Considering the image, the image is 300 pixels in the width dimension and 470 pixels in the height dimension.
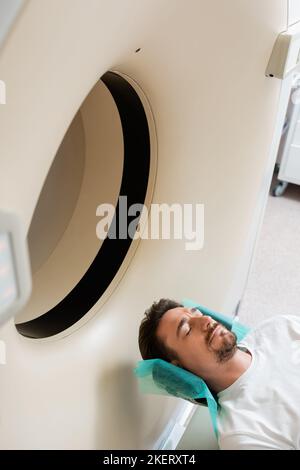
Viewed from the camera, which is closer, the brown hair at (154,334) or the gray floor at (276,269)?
the brown hair at (154,334)

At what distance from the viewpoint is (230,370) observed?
101 cm

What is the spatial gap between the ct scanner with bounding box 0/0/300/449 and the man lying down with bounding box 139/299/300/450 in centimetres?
8

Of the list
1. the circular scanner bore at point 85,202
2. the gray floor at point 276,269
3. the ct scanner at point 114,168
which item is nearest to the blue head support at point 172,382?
the ct scanner at point 114,168

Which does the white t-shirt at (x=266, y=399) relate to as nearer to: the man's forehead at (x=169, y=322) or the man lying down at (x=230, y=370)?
the man lying down at (x=230, y=370)

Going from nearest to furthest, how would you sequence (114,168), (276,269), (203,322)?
1. (114,168)
2. (203,322)
3. (276,269)

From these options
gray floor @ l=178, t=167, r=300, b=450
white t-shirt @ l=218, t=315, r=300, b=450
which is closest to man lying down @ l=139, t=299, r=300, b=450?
white t-shirt @ l=218, t=315, r=300, b=450

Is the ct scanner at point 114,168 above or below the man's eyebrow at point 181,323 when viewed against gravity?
above

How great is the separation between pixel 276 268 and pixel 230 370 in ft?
3.78

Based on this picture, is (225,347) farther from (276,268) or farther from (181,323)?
(276,268)

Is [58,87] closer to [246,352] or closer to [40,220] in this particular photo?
[40,220]

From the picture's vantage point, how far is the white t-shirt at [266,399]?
2.89 feet

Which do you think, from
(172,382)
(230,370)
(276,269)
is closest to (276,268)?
(276,269)

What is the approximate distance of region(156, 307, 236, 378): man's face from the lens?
3.22 feet
